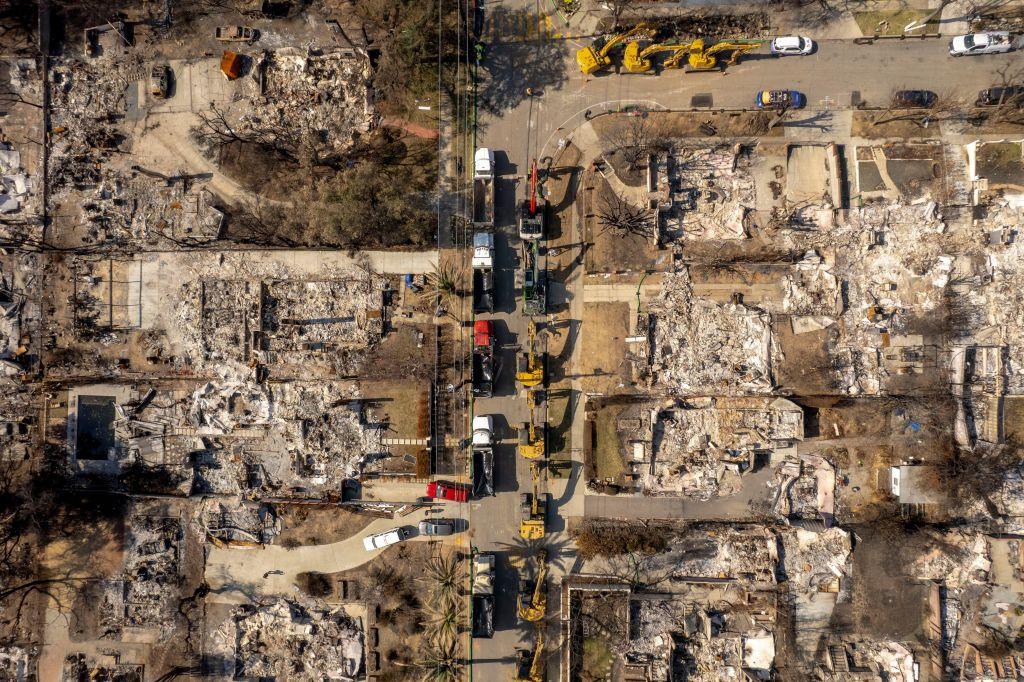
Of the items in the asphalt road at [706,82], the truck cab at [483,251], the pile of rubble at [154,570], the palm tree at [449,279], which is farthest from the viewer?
the pile of rubble at [154,570]

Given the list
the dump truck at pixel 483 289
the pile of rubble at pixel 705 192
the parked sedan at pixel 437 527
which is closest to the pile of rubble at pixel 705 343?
the pile of rubble at pixel 705 192

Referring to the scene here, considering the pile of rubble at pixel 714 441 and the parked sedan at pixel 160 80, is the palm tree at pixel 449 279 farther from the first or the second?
the parked sedan at pixel 160 80

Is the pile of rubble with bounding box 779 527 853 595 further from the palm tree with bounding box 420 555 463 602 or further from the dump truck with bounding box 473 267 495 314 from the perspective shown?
the dump truck with bounding box 473 267 495 314

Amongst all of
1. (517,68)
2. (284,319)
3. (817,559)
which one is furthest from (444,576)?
(517,68)

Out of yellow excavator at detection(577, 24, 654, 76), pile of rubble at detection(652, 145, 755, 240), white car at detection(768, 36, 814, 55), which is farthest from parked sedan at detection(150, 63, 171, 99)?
white car at detection(768, 36, 814, 55)

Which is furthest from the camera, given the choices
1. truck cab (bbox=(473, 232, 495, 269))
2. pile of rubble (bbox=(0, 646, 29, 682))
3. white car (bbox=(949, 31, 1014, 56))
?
pile of rubble (bbox=(0, 646, 29, 682))

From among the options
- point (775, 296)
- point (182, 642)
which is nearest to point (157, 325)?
point (182, 642)

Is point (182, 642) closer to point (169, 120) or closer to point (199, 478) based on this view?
point (199, 478)
